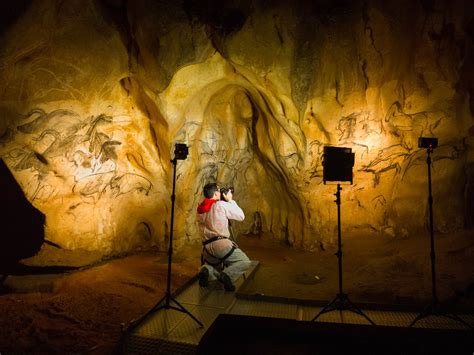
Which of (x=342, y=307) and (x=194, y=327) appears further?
(x=342, y=307)

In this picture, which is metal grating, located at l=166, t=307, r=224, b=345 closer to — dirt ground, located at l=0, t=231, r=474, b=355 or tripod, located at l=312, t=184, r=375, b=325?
dirt ground, located at l=0, t=231, r=474, b=355

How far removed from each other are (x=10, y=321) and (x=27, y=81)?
12.2ft

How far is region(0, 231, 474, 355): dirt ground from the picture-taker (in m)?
4.07

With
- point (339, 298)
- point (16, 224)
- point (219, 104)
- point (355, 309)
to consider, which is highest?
point (219, 104)

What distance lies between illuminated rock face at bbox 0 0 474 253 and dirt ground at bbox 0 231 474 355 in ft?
1.95

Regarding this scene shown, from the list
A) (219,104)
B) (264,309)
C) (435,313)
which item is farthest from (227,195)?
(219,104)

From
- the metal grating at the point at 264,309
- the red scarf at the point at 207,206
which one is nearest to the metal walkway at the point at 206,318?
the metal grating at the point at 264,309

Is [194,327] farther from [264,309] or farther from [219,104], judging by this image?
[219,104]

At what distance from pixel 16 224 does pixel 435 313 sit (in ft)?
25.2

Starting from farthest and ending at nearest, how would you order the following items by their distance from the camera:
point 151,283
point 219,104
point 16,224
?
1. point 219,104
2. point 16,224
3. point 151,283

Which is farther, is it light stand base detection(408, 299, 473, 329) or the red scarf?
the red scarf

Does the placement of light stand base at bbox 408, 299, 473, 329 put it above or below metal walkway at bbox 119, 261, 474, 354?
above

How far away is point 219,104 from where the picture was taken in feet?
28.8

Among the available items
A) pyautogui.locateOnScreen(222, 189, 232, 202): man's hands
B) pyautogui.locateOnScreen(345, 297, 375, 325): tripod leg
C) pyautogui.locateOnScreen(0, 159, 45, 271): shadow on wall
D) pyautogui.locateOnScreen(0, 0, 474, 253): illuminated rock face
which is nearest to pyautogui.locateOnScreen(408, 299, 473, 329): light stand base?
pyautogui.locateOnScreen(345, 297, 375, 325): tripod leg
